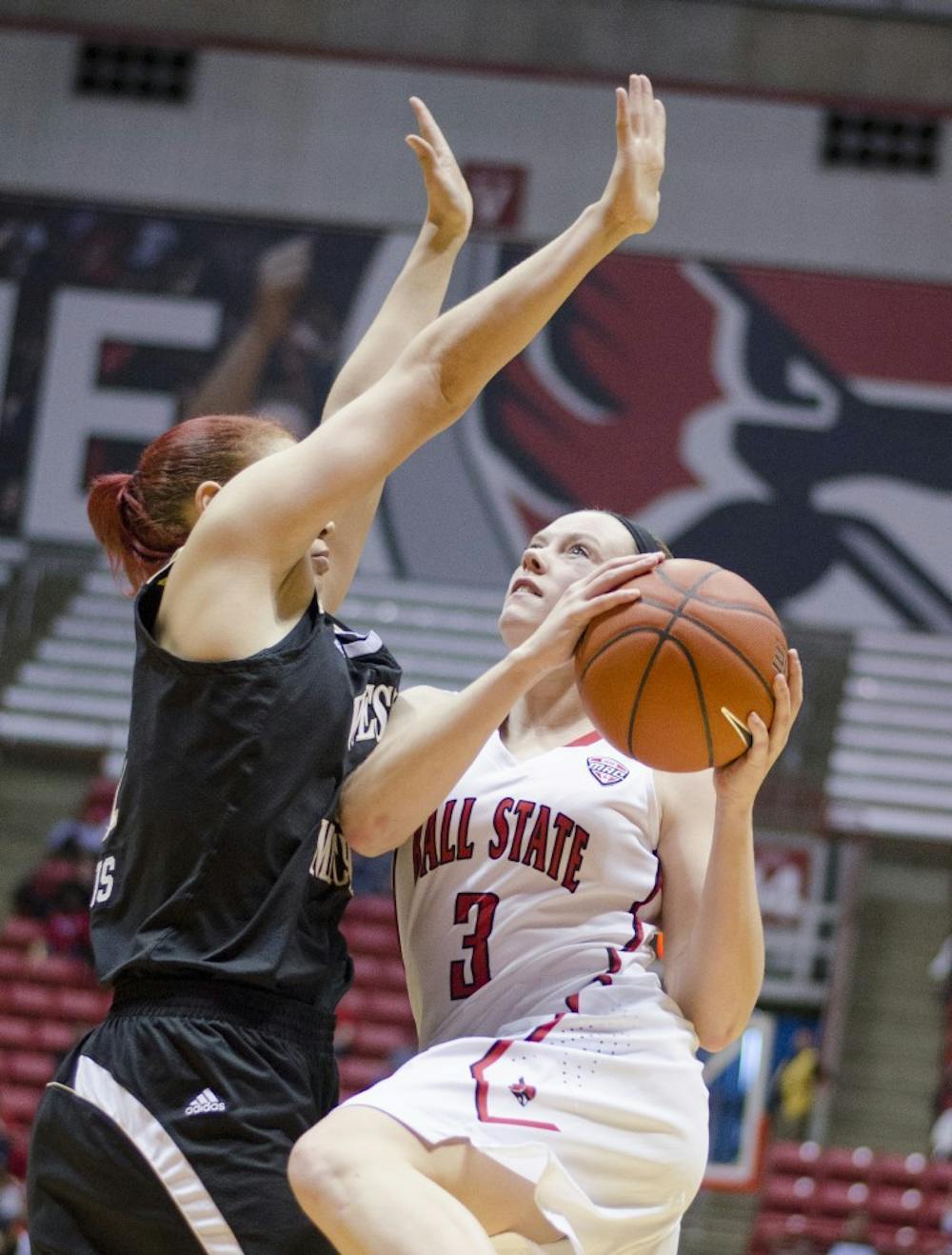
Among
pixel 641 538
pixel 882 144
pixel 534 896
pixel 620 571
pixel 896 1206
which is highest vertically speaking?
pixel 620 571

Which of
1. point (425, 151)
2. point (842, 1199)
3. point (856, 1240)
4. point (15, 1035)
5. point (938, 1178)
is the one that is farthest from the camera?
point (15, 1035)

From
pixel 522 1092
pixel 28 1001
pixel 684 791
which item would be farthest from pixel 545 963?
pixel 28 1001

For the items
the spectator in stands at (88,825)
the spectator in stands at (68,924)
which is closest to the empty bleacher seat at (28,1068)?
the spectator in stands at (68,924)

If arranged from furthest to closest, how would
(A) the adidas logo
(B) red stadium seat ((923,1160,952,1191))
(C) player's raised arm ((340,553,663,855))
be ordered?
(B) red stadium seat ((923,1160,952,1191)) < (C) player's raised arm ((340,553,663,855)) < (A) the adidas logo

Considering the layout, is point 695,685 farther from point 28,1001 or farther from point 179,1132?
point 28,1001

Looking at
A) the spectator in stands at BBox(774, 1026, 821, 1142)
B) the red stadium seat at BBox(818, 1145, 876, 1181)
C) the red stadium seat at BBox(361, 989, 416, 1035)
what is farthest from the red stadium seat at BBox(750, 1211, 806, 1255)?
the red stadium seat at BBox(361, 989, 416, 1035)

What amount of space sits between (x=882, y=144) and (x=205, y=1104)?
15.9 meters

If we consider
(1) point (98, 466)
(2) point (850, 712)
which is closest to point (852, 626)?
(2) point (850, 712)

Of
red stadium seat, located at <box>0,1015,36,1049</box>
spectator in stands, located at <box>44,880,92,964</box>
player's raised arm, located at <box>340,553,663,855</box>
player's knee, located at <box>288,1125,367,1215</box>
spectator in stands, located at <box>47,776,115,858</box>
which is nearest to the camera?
player's knee, located at <box>288,1125,367,1215</box>

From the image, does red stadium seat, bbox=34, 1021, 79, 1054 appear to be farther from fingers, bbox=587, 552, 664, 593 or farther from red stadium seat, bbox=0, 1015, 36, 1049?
fingers, bbox=587, 552, 664, 593

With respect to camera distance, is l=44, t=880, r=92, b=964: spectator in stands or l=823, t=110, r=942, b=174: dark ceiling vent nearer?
l=44, t=880, r=92, b=964: spectator in stands

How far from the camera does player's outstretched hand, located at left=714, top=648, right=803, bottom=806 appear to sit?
3.27m

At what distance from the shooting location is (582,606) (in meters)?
3.25

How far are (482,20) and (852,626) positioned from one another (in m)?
6.86
